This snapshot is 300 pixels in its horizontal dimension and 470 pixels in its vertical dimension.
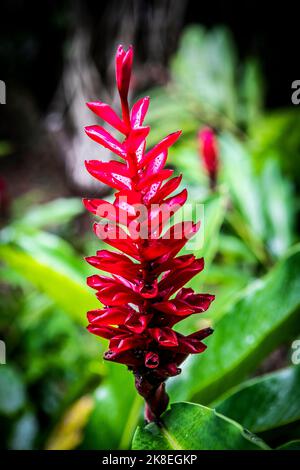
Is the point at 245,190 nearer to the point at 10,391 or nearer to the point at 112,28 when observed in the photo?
the point at 10,391

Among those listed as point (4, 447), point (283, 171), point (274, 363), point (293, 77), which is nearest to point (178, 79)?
point (293, 77)

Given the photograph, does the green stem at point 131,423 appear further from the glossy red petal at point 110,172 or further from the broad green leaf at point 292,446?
the glossy red petal at point 110,172

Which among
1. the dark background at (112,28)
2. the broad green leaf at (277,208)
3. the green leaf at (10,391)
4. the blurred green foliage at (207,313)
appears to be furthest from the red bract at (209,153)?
the dark background at (112,28)

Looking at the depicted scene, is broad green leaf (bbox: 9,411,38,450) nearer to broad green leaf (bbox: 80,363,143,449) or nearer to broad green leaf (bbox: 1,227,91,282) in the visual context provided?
broad green leaf (bbox: 80,363,143,449)

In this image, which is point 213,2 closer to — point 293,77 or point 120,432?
point 293,77

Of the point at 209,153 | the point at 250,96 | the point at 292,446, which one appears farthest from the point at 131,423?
the point at 250,96

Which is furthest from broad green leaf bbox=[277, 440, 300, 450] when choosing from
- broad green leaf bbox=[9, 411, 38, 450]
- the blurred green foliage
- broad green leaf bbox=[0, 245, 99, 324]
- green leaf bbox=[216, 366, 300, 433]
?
broad green leaf bbox=[9, 411, 38, 450]

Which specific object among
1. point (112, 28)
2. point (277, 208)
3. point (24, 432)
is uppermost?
point (112, 28)
